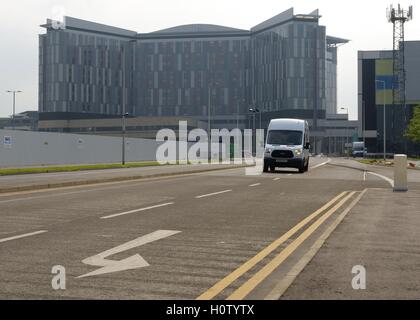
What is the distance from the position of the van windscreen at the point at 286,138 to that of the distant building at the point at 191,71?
10921cm

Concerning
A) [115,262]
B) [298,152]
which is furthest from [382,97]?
[115,262]

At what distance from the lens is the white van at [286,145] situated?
3183 cm

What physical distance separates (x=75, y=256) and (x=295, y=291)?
9.93 ft

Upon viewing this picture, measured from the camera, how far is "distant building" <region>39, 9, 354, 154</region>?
141m

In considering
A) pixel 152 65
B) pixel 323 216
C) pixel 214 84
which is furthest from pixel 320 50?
pixel 323 216

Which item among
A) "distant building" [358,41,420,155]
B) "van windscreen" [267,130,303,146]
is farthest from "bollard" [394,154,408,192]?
"distant building" [358,41,420,155]

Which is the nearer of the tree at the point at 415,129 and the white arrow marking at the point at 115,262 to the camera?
the white arrow marking at the point at 115,262

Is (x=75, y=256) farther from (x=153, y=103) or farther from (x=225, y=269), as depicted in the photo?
(x=153, y=103)

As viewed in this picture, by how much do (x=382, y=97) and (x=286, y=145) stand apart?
85640mm

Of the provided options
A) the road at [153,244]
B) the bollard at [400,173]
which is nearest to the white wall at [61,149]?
the road at [153,244]

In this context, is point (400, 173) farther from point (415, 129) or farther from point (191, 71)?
point (191, 71)

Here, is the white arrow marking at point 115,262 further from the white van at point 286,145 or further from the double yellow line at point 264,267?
the white van at point 286,145

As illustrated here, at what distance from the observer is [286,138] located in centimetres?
3216

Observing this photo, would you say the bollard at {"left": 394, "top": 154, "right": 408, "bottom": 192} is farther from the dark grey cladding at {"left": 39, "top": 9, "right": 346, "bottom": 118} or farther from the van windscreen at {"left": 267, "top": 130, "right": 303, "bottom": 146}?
the dark grey cladding at {"left": 39, "top": 9, "right": 346, "bottom": 118}
